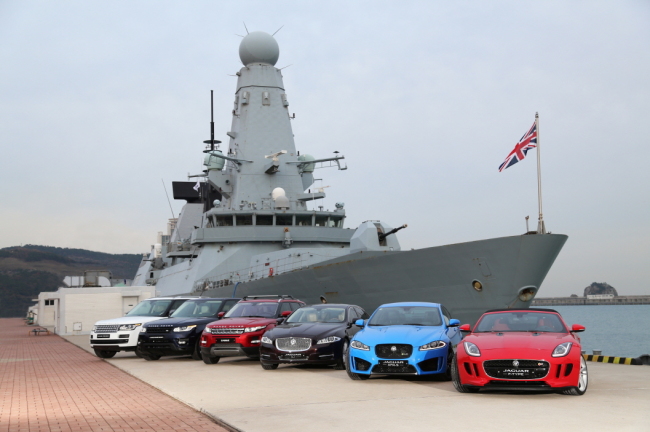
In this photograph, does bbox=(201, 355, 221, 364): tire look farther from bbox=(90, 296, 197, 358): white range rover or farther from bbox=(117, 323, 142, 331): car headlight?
bbox=(117, 323, 142, 331): car headlight

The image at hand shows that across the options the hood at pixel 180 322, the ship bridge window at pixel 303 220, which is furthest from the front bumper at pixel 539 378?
the ship bridge window at pixel 303 220

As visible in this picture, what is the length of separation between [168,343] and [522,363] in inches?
367

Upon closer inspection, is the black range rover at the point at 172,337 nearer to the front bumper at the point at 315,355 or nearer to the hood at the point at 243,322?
the hood at the point at 243,322

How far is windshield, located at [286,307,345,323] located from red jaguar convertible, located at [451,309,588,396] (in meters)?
4.46

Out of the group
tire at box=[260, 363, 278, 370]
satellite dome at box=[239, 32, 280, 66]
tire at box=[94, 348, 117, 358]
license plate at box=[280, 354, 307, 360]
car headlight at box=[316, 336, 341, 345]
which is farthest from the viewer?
satellite dome at box=[239, 32, 280, 66]

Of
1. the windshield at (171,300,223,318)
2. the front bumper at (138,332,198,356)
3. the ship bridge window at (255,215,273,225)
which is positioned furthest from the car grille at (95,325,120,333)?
the ship bridge window at (255,215,273,225)

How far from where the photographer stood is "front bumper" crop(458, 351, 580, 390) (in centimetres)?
882

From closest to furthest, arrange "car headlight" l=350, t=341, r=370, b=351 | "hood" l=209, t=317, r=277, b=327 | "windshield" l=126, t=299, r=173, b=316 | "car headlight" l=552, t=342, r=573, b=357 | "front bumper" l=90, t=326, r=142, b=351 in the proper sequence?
1. "car headlight" l=552, t=342, r=573, b=357
2. "car headlight" l=350, t=341, r=370, b=351
3. "hood" l=209, t=317, r=277, b=327
4. "front bumper" l=90, t=326, r=142, b=351
5. "windshield" l=126, t=299, r=173, b=316

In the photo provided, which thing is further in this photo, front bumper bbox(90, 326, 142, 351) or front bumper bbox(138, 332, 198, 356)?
front bumper bbox(90, 326, 142, 351)

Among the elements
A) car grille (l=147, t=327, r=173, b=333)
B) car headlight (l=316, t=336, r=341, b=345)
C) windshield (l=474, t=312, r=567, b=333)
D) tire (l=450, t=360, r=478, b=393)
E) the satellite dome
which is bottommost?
tire (l=450, t=360, r=478, b=393)

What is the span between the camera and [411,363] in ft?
34.8

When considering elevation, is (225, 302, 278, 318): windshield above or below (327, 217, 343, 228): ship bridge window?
below

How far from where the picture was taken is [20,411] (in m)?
8.76

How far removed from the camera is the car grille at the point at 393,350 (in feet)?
35.2
